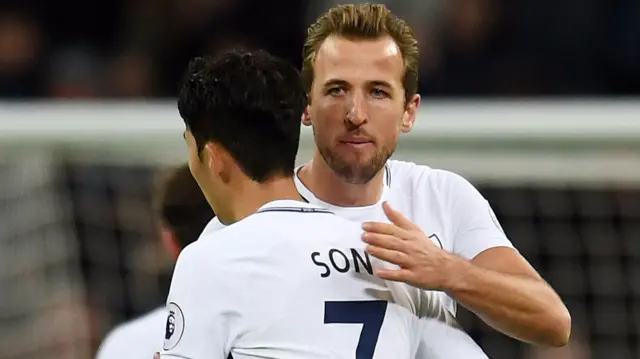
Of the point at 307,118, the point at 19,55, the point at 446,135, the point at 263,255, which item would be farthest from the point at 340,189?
the point at 19,55

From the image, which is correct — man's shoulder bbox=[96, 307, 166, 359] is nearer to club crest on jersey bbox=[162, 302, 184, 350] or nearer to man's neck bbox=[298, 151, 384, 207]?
man's neck bbox=[298, 151, 384, 207]

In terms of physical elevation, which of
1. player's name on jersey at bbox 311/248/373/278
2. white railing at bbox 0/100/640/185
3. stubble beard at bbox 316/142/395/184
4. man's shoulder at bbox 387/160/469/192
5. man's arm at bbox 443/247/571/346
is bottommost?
white railing at bbox 0/100/640/185

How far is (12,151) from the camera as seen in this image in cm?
541

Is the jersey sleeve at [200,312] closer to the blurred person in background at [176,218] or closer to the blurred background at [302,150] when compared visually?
the blurred person in background at [176,218]

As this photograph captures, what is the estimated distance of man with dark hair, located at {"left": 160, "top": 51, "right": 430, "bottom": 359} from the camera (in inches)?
108

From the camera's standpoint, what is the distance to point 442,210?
340 centimetres

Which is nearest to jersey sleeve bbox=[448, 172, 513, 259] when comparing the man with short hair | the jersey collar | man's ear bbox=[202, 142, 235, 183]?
the jersey collar

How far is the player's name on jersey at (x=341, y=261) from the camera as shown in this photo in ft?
9.09

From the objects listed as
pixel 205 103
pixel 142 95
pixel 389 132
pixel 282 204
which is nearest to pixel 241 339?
pixel 282 204

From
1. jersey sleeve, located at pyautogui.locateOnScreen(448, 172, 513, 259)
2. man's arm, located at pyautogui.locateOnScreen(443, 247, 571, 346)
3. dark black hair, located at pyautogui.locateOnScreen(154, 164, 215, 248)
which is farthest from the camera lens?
dark black hair, located at pyautogui.locateOnScreen(154, 164, 215, 248)

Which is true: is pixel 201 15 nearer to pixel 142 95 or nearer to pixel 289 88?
pixel 142 95

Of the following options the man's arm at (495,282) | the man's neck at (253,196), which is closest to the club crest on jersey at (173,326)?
the man's neck at (253,196)

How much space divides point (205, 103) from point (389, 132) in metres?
0.55

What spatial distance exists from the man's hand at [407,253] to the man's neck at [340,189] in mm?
406
